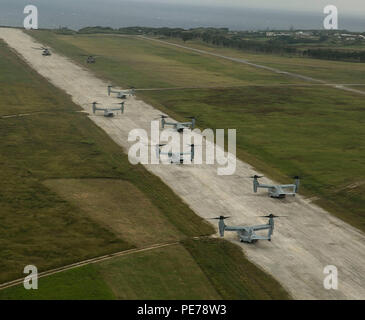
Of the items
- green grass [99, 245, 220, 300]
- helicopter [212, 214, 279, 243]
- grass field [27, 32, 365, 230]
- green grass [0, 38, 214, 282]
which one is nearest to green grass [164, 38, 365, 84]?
grass field [27, 32, 365, 230]

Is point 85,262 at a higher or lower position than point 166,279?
higher

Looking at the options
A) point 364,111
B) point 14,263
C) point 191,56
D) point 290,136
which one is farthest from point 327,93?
point 14,263

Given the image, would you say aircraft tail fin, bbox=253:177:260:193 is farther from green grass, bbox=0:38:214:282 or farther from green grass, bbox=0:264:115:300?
green grass, bbox=0:264:115:300

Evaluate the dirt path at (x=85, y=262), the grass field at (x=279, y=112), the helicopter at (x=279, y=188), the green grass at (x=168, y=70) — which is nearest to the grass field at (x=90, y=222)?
the dirt path at (x=85, y=262)

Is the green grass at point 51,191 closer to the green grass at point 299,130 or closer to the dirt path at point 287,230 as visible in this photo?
the dirt path at point 287,230

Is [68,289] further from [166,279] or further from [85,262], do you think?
[166,279]

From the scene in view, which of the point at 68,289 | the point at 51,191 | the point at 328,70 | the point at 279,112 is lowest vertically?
the point at 68,289

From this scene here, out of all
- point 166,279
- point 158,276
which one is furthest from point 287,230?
point 158,276
